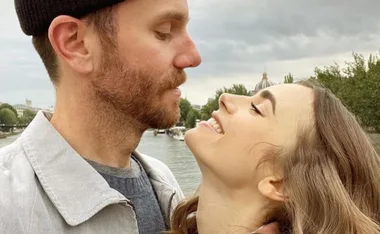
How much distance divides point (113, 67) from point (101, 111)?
144 millimetres

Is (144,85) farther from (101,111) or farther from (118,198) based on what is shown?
(118,198)

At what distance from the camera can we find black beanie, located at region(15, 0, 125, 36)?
1763mm

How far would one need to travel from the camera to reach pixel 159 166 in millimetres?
2262

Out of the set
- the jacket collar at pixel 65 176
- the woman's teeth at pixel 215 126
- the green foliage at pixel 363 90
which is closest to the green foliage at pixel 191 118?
the green foliage at pixel 363 90

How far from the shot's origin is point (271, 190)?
6.06ft

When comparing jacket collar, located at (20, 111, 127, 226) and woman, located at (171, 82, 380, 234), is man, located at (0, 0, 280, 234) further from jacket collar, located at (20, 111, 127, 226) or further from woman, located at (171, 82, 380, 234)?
woman, located at (171, 82, 380, 234)

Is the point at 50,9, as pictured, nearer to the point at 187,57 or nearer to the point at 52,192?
the point at 187,57

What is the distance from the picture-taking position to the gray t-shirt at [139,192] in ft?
5.86

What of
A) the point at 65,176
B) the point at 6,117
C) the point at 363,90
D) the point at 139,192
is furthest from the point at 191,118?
the point at 65,176

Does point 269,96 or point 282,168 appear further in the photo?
point 269,96

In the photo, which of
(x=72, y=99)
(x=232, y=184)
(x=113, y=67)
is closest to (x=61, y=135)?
(x=72, y=99)

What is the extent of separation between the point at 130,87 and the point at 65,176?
0.37 metres

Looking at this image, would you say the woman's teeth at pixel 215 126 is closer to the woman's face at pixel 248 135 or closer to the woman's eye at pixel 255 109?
the woman's face at pixel 248 135

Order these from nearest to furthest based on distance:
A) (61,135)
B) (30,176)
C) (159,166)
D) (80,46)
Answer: (30,176) → (61,135) → (80,46) → (159,166)
